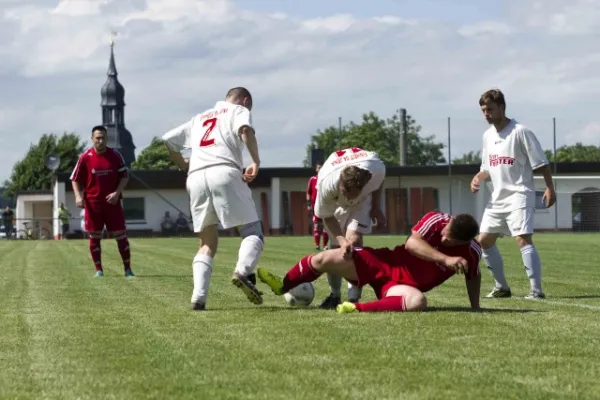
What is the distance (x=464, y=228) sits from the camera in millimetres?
8695

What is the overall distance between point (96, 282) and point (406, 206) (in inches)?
2050

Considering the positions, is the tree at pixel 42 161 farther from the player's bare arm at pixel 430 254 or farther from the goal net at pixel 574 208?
the player's bare arm at pixel 430 254

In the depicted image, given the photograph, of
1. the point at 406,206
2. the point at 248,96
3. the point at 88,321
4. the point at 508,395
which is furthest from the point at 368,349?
the point at 406,206

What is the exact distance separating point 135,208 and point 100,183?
50.2 metres

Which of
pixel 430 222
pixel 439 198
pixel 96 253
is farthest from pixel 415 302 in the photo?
pixel 439 198

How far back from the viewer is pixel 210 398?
512 centimetres

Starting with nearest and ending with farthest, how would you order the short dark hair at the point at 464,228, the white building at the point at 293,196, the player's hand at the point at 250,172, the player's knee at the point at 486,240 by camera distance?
the short dark hair at the point at 464,228, the player's hand at the point at 250,172, the player's knee at the point at 486,240, the white building at the point at 293,196

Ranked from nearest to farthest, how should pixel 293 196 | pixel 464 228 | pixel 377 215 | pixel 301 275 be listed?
pixel 464 228, pixel 301 275, pixel 377 215, pixel 293 196

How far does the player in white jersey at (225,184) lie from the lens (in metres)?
9.59

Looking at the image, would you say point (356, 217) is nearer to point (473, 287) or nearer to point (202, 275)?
point (473, 287)

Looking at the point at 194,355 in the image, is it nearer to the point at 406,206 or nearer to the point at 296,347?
the point at 296,347

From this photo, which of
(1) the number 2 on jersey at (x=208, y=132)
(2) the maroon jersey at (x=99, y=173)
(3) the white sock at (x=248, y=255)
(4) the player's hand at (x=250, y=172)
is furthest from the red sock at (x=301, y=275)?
(2) the maroon jersey at (x=99, y=173)

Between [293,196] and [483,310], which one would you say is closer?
[483,310]

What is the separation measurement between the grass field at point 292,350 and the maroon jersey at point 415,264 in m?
0.32
